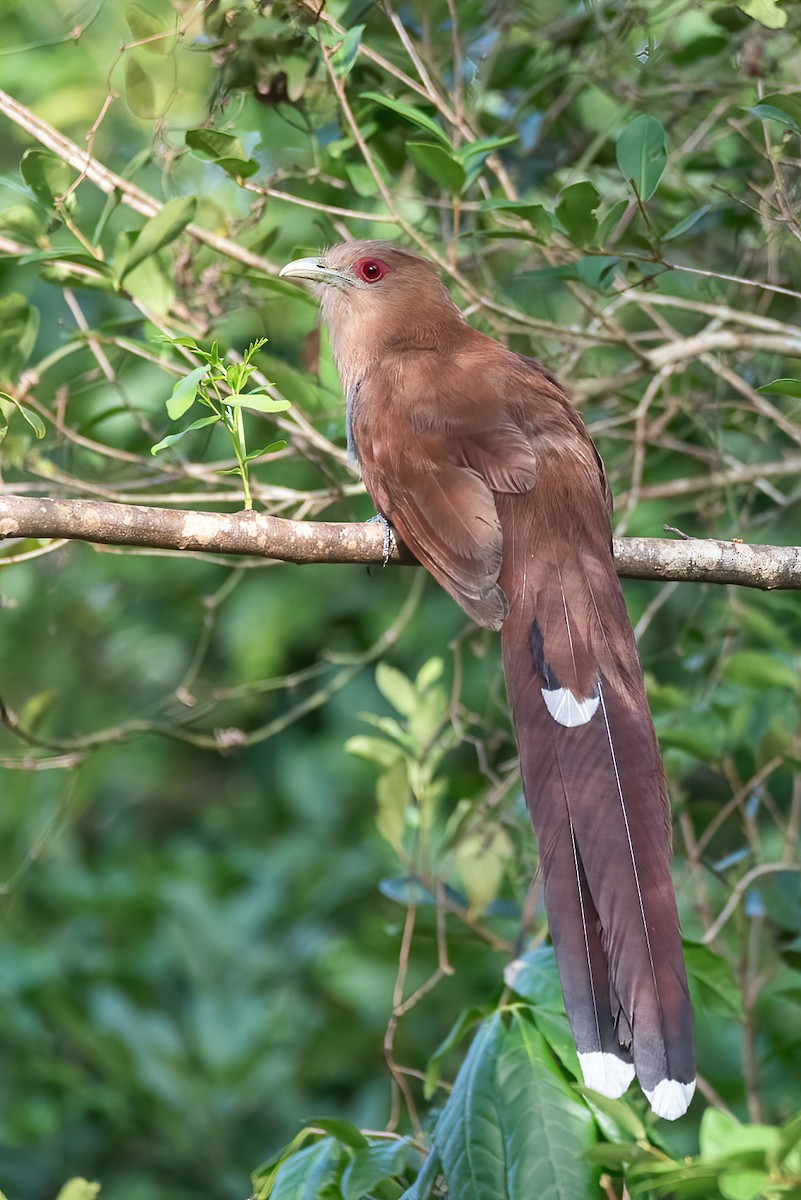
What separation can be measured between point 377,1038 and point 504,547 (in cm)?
256

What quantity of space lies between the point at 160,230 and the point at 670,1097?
1.76 meters

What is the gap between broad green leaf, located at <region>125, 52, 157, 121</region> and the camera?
293 centimetres

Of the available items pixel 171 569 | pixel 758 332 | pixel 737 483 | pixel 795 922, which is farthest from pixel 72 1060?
pixel 758 332

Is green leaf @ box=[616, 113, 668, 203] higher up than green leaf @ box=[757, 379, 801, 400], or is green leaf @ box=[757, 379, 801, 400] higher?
green leaf @ box=[616, 113, 668, 203]

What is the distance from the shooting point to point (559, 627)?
2.48m

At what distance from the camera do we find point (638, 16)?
10.1ft

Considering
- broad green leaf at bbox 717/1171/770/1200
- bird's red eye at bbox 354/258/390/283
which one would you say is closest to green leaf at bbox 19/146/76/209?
bird's red eye at bbox 354/258/390/283

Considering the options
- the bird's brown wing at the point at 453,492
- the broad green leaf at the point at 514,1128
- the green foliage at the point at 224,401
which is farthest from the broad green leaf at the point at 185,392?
the broad green leaf at the point at 514,1128

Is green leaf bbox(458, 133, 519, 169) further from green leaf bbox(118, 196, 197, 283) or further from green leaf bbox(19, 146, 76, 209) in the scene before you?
green leaf bbox(19, 146, 76, 209)

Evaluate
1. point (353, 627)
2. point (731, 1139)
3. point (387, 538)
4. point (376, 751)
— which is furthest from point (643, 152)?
point (353, 627)

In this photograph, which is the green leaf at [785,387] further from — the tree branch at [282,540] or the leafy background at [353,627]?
the tree branch at [282,540]

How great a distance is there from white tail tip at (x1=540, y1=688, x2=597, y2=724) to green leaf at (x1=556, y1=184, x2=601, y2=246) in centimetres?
86

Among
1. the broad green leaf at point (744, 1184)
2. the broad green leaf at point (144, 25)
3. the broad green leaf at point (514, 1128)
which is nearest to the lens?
the broad green leaf at point (744, 1184)

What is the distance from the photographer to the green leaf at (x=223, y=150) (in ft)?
8.57
